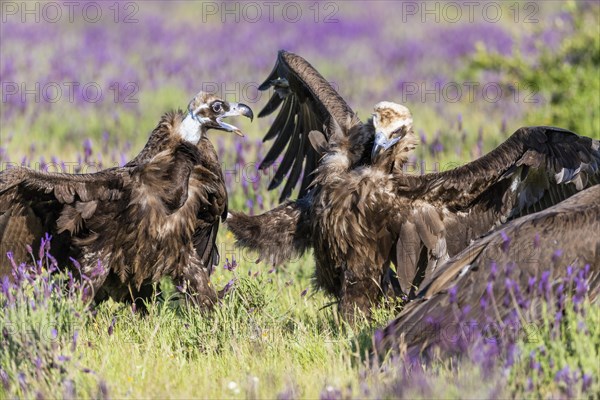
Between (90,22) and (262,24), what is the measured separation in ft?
11.3

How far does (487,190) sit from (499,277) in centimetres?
139

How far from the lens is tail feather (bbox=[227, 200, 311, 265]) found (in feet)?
22.0

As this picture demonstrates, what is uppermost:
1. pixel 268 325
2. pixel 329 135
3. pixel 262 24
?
pixel 262 24

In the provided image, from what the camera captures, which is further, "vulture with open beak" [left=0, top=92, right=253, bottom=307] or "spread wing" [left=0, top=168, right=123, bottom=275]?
"vulture with open beak" [left=0, top=92, right=253, bottom=307]

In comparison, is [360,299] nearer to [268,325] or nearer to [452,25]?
[268,325]

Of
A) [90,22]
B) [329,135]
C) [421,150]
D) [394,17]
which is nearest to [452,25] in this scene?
[394,17]

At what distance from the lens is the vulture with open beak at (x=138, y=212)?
6262 mm

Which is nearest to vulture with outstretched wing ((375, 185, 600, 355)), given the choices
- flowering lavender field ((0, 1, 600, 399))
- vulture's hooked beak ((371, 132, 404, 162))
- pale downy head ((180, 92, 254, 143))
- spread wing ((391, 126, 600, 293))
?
flowering lavender field ((0, 1, 600, 399))

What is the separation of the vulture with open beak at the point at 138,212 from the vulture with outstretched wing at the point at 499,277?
185 centimetres

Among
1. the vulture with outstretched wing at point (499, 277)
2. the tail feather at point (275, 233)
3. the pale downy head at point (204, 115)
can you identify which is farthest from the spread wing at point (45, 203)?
the vulture with outstretched wing at point (499, 277)

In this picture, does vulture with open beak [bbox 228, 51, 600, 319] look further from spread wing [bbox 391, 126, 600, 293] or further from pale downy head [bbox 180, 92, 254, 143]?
pale downy head [bbox 180, 92, 254, 143]

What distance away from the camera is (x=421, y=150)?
411 inches

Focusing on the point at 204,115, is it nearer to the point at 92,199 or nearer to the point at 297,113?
the point at 92,199

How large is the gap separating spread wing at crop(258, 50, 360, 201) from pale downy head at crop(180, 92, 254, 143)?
775 mm
